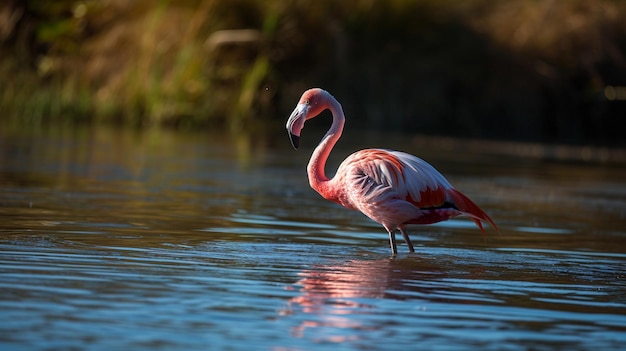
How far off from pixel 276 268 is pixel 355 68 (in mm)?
15573

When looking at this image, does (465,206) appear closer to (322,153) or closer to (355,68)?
(322,153)

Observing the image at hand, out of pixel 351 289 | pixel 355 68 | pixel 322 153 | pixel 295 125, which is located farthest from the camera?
pixel 355 68

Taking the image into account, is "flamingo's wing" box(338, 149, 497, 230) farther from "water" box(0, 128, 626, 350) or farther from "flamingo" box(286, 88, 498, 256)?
"water" box(0, 128, 626, 350)

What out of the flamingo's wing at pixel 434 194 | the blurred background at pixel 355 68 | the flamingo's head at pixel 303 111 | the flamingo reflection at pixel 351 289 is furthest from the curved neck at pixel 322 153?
the blurred background at pixel 355 68

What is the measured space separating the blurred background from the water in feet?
27.2

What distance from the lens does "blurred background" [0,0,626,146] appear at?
21281mm

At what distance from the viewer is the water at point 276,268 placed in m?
4.72

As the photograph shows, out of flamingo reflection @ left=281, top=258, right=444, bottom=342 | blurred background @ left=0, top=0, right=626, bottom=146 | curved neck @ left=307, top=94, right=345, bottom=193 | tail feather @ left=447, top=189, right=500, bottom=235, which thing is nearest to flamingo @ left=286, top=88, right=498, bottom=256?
tail feather @ left=447, top=189, right=500, bottom=235

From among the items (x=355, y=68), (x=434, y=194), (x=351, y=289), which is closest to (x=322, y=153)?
(x=434, y=194)

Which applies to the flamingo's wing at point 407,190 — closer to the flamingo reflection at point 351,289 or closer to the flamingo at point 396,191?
the flamingo at point 396,191

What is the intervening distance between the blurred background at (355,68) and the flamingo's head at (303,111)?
13.0 m

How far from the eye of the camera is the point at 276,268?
253 inches

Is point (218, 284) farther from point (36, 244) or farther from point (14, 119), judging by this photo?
point (14, 119)

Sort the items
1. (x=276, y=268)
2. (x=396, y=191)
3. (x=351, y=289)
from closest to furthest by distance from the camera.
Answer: (x=351, y=289)
(x=276, y=268)
(x=396, y=191)
